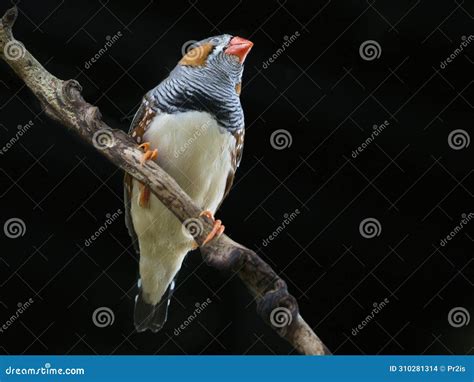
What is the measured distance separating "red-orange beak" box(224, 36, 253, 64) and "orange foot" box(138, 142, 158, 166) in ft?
1.47

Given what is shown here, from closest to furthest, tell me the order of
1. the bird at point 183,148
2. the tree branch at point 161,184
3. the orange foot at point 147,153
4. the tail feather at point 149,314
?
the tree branch at point 161,184 < the orange foot at point 147,153 < the bird at point 183,148 < the tail feather at point 149,314

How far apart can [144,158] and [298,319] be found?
74cm

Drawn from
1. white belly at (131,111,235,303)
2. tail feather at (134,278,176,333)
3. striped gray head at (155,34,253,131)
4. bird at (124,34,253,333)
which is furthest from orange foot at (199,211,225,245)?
tail feather at (134,278,176,333)

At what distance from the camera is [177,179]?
8.48 ft

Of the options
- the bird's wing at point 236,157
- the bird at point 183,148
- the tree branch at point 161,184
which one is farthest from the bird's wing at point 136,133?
the bird's wing at point 236,157

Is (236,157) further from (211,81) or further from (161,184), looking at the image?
(161,184)

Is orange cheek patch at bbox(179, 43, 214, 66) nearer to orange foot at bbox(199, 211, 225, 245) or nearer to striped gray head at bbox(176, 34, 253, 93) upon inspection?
striped gray head at bbox(176, 34, 253, 93)

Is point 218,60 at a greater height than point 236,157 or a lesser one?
greater

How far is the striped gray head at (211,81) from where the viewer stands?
8.31 ft

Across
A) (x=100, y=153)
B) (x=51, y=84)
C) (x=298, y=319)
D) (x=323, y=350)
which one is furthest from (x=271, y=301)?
(x=51, y=84)

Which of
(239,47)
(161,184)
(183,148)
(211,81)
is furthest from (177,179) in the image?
(239,47)

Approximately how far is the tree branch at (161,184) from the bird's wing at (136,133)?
0.39 ft

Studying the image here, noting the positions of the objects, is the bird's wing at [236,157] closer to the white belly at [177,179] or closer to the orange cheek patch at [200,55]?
the white belly at [177,179]

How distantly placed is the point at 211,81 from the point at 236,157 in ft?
0.98
